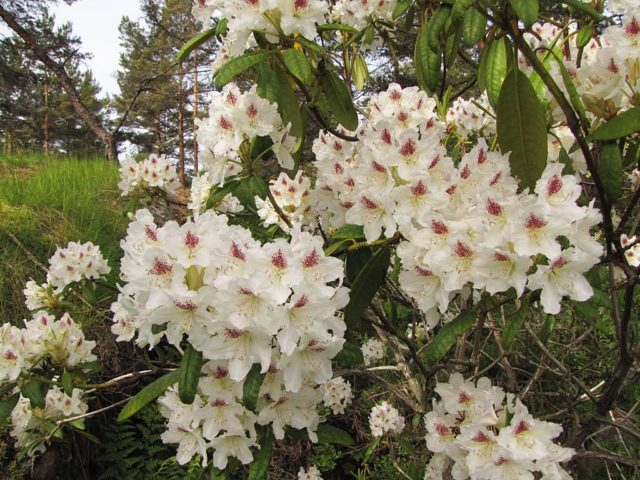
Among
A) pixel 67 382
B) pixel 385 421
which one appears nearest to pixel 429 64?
pixel 67 382

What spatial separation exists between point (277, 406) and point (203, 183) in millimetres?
1296

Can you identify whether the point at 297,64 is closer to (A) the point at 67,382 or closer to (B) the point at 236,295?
(B) the point at 236,295

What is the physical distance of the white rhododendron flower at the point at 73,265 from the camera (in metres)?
2.21

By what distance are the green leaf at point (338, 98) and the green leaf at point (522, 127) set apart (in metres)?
0.41

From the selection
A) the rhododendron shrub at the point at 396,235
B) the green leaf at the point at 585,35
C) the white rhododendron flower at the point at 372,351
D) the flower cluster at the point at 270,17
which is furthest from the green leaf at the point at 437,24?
the white rhododendron flower at the point at 372,351

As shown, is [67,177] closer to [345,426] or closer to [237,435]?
[345,426]

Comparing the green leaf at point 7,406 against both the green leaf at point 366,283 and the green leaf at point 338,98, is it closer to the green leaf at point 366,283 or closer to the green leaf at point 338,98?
the green leaf at point 366,283

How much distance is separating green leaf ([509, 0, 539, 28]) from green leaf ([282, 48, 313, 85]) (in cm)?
42

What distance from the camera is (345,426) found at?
3660mm

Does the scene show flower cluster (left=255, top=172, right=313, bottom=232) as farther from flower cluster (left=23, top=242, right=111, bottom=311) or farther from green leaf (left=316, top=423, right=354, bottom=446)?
flower cluster (left=23, top=242, right=111, bottom=311)

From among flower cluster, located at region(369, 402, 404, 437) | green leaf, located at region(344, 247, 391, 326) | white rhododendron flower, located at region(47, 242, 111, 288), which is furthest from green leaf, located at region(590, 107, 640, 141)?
flower cluster, located at region(369, 402, 404, 437)

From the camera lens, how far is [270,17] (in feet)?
3.38

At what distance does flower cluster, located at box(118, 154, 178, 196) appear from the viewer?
2377mm

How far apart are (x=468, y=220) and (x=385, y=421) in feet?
7.64
